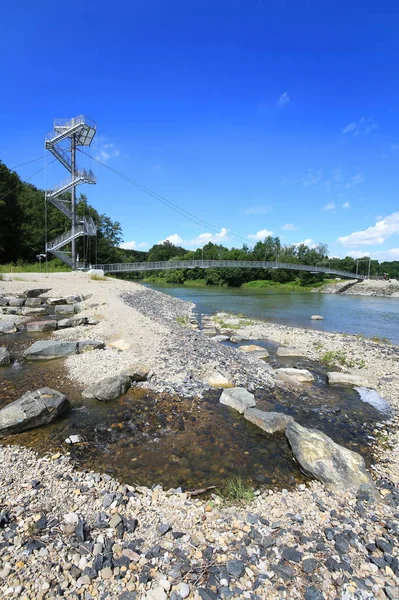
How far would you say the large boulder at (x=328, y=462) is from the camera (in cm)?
407

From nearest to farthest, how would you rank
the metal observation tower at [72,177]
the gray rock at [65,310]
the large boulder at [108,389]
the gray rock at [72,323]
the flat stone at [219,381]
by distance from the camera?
→ the large boulder at [108,389] → the flat stone at [219,381] → the gray rock at [72,323] → the gray rock at [65,310] → the metal observation tower at [72,177]

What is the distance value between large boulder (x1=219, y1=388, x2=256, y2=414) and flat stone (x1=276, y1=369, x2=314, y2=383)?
2.18 metres

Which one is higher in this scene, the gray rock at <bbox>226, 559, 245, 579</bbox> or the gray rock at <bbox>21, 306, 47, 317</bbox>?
the gray rock at <bbox>21, 306, 47, 317</bbox>

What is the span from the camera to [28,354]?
9.16m

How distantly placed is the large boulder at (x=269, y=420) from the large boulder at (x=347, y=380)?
348cm

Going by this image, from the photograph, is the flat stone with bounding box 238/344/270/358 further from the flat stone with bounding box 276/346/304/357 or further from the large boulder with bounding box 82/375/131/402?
the large boulder with bounding box 82/375/131/402

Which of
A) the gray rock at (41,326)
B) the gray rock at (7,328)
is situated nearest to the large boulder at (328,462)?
the gray rock at (41,326)

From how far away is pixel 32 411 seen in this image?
530 cm

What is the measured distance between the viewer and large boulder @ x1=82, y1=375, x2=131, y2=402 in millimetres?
6453

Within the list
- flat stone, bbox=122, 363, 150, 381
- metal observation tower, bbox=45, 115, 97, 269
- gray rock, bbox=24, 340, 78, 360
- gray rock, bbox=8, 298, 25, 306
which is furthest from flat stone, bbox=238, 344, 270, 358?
metal observation tower, bbox=45, 115, 97, 269

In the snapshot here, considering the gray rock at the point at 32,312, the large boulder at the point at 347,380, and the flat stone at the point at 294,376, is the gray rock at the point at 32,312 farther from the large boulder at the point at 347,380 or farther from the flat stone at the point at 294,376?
the large boulder at the point at 347,380

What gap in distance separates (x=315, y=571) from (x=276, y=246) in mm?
114708

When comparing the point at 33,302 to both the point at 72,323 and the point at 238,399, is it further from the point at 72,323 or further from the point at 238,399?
the point at 238,399

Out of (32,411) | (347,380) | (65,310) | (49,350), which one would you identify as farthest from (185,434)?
(65,310)
